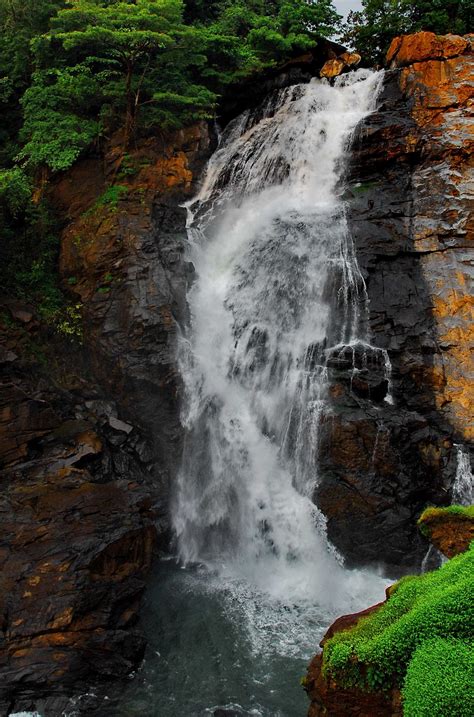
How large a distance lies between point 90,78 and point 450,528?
16.0 m

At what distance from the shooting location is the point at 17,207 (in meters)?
13.8

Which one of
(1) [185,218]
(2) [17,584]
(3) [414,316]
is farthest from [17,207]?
(3) [414,316]

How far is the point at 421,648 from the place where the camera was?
4.82m

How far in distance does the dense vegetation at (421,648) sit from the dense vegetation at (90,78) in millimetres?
11296

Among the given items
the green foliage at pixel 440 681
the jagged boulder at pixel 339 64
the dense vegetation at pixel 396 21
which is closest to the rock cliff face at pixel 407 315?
the jagged boulder at pixel 339 64

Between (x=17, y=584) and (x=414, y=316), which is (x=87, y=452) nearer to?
(x=17, y=584)

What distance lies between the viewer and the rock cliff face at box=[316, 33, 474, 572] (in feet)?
36.7

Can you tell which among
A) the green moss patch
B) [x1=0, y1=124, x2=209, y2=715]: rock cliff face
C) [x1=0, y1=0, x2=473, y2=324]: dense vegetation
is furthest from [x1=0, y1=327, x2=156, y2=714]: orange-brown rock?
the green moss patch

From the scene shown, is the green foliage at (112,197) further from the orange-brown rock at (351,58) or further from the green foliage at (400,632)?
the green foliage at (400,632)

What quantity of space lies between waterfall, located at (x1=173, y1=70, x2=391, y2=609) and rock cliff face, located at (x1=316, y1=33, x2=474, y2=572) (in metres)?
0.43

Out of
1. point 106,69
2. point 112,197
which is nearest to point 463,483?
point 112,197

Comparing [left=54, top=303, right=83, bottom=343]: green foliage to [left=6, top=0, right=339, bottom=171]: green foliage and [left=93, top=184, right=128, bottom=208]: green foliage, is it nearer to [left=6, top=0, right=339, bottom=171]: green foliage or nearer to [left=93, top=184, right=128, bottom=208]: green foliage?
[left=93, top=184, right=128, bottom=208]: green foliage

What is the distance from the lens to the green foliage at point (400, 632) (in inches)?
191

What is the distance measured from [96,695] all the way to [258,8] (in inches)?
954
